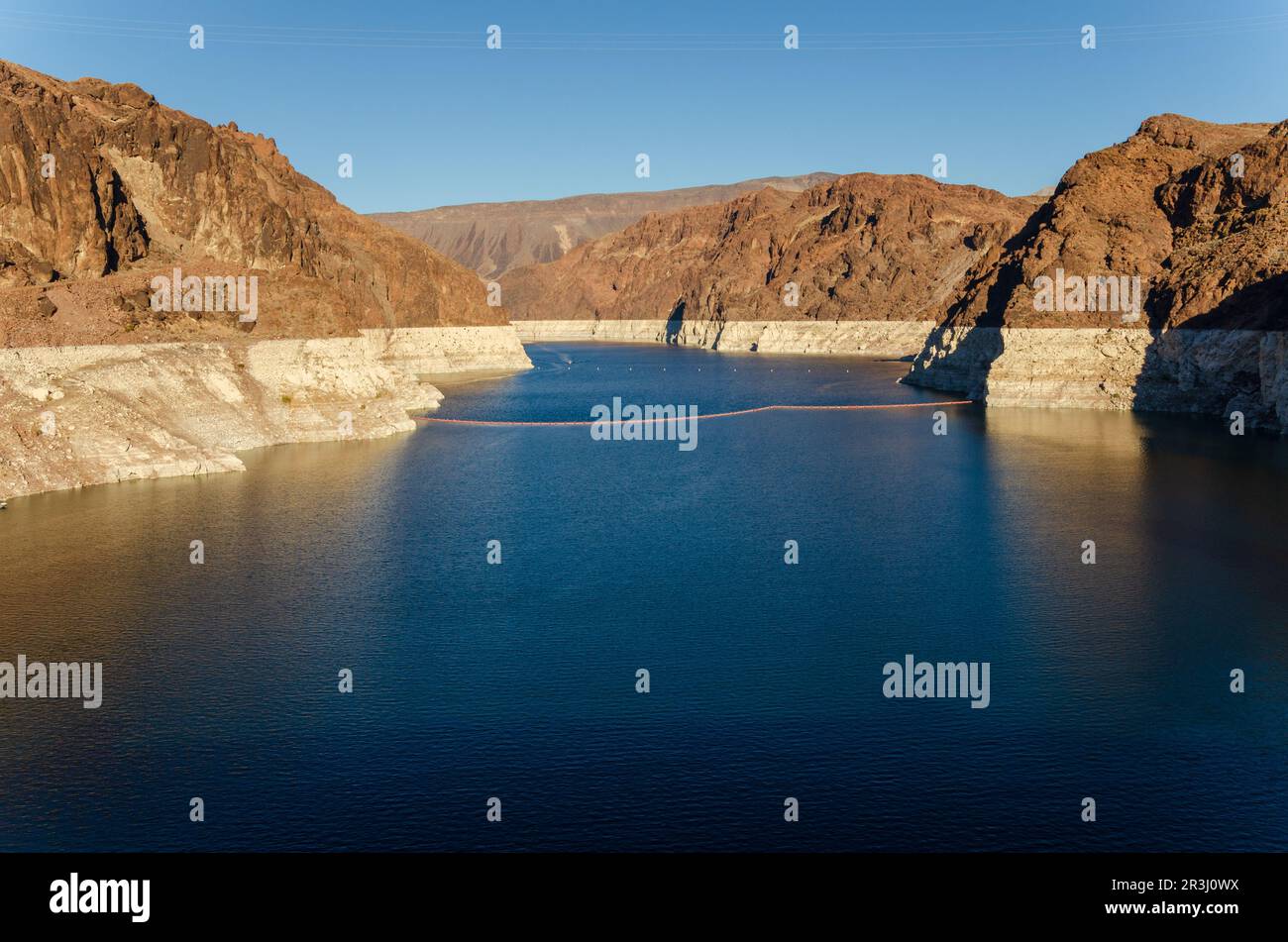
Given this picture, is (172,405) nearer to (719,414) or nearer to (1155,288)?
(719,414)

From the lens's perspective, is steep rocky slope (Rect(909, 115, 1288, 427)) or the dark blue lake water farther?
steep rocky slope (Rect(909, 115, 1288, 427))

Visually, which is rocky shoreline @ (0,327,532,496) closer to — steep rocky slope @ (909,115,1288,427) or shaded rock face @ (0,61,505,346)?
shaded rock face @ (0,61,505,346)

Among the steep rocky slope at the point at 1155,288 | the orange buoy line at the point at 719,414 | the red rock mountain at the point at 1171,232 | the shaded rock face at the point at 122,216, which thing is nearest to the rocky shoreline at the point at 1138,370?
the steep rocky slope at the point at 1155,288

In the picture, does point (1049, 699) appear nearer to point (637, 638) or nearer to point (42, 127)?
point (637, 638)

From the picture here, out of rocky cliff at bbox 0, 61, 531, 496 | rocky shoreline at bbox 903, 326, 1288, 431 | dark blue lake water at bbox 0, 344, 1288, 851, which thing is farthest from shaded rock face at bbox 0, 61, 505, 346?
rocky shoreline at bbox 903, 326, 1288, 431

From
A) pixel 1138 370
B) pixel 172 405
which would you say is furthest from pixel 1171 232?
pixel 172 405
